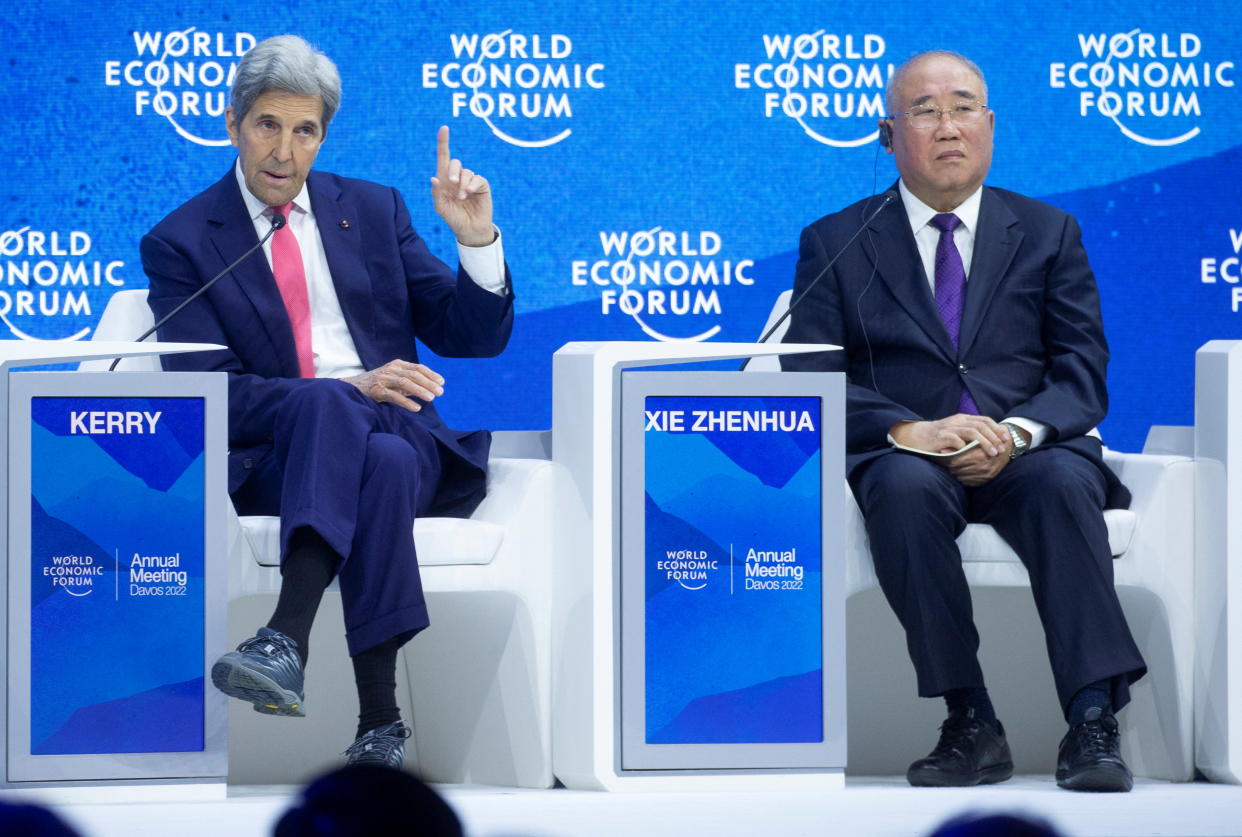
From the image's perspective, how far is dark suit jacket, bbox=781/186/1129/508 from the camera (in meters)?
3.12

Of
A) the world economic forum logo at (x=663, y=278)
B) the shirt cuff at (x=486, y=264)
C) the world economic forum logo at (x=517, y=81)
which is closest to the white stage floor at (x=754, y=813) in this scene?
the shirt cuff at (x=486, y=264)

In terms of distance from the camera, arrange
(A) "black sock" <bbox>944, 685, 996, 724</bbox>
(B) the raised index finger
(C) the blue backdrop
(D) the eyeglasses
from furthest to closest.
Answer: (C) the blue backdrop → (D) the eyeglasses → (B) the raised index finger → (A) "black sock" <bbox>944, 685, 996, 724</bbox>

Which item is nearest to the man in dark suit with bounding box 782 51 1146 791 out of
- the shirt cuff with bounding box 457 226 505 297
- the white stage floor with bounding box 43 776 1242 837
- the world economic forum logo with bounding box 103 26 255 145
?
the white stage floor with bounding box 43 776 1242 837

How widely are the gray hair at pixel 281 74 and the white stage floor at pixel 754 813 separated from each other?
124 cm

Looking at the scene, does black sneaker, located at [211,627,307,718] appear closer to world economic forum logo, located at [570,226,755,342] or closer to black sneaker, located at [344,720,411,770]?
black sneaker, located at [344,720,411,770]

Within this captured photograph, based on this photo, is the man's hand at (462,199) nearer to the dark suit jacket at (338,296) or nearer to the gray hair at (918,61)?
the dark suit jacket at (338,296)

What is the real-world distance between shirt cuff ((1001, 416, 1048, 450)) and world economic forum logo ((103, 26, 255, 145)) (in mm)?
1872

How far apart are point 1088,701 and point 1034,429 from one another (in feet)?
1.67

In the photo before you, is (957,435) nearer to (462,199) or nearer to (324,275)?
(462,199)

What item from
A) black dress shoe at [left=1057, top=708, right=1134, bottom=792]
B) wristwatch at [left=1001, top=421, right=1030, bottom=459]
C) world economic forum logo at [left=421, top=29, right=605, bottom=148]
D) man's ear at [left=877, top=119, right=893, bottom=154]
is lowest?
black dress shoe at [left=1057, top=708, right=1134, bottom=792]

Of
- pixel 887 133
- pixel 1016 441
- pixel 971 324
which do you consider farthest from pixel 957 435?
pixel 887 133

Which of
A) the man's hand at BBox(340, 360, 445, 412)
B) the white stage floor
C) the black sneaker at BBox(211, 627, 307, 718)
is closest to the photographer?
the white stage floor

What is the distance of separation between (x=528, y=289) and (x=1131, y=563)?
5.06 feet

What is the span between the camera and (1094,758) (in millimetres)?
2648
